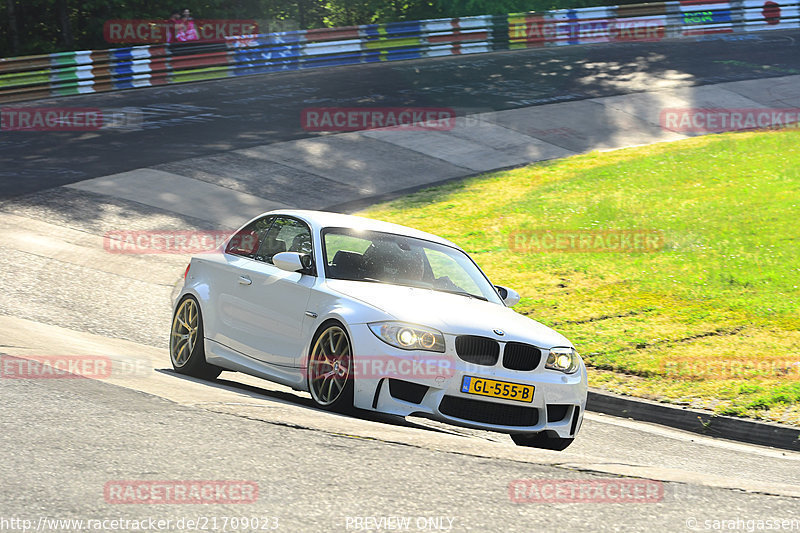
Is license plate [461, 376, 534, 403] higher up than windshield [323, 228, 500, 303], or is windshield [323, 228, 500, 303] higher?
windshield [323, 228, 500, 303]

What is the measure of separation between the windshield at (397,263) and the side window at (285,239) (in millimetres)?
256

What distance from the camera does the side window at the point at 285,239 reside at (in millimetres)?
8539

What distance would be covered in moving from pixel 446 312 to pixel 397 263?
3.49 ft

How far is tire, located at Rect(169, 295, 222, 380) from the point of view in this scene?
8.93m

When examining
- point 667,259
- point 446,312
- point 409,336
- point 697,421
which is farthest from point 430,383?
point 667,259

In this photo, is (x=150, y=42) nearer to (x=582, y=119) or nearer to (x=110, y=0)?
(x=110, y=0)

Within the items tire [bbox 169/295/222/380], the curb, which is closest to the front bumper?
tire [bbox 169/295/222/380]

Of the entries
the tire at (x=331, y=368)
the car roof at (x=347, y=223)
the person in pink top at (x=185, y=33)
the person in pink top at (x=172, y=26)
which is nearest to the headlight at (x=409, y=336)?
the tire at (x=331, y=368)

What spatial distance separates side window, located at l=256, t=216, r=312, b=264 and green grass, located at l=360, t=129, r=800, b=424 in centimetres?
356

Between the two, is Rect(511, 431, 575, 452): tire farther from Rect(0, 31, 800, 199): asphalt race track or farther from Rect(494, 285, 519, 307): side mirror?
Rect(0, 31, 800, 199): asphalt race track

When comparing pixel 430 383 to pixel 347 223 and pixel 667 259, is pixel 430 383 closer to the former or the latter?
pixel 347 223

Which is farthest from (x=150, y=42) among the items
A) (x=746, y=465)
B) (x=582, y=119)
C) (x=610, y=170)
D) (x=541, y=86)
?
(x=746, y=465)

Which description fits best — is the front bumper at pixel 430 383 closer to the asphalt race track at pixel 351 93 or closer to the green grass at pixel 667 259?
the green grass at pixel 667 259

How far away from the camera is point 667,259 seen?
1489 cm
